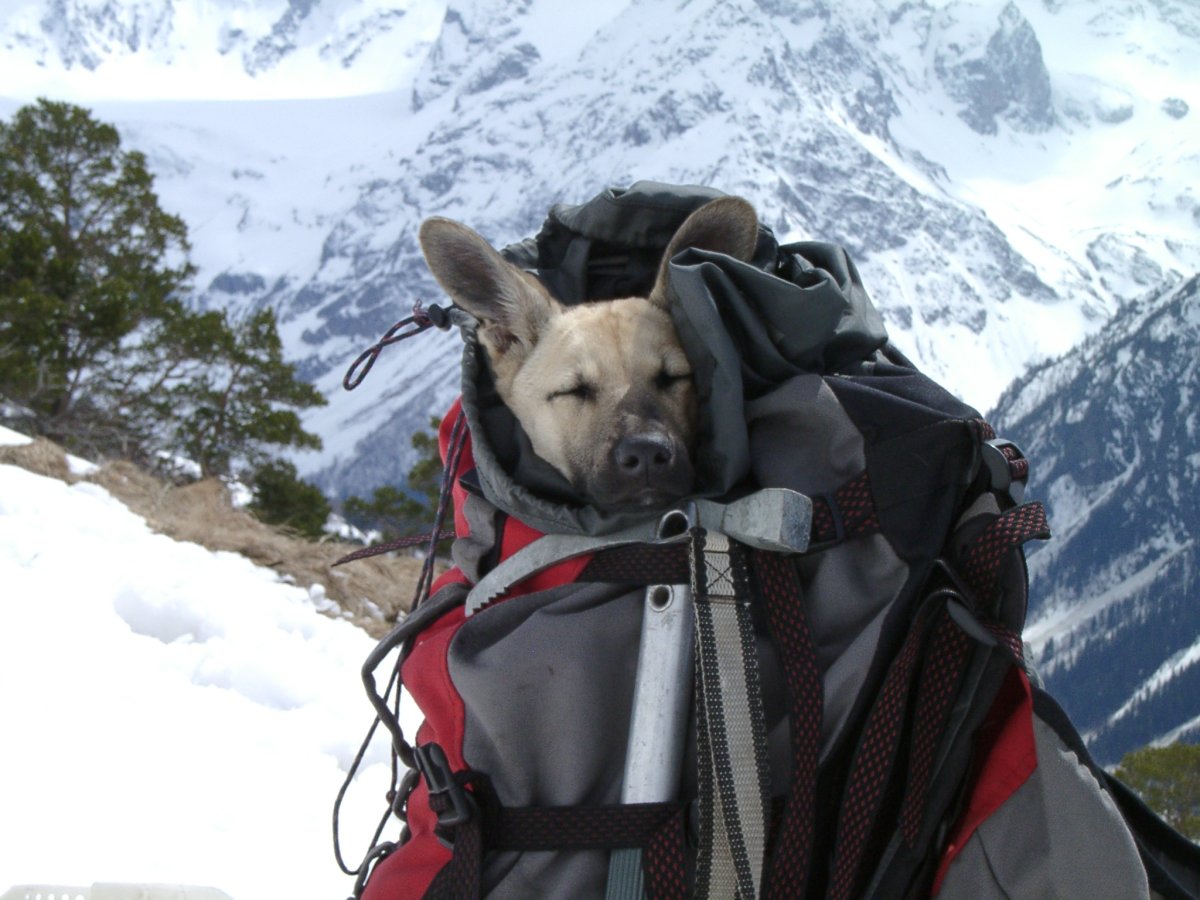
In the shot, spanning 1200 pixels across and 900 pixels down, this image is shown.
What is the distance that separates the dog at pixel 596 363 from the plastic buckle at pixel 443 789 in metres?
0.76

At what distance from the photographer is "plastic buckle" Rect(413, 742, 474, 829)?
2.33 m

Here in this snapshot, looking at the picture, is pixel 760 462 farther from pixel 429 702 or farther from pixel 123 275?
pixel 123 275

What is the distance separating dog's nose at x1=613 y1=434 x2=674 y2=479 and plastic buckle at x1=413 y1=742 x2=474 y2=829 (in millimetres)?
846

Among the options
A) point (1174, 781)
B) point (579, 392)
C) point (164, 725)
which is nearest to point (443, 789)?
point (579, 392)

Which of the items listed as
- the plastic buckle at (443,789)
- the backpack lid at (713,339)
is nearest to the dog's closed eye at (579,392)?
the backpack lid at (713,339)

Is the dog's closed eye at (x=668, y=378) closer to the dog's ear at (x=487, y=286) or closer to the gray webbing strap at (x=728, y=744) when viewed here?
the dog's ear at (x=487, y=286)

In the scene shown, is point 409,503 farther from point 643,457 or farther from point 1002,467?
point 1002,467

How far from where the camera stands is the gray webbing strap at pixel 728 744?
2232 millimetres

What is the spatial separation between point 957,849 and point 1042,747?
0.29 meters

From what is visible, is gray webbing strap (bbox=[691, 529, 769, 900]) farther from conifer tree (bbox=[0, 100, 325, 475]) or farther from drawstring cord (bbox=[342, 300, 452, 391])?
conifer tree (bbox=[0, 100, 325, 475])

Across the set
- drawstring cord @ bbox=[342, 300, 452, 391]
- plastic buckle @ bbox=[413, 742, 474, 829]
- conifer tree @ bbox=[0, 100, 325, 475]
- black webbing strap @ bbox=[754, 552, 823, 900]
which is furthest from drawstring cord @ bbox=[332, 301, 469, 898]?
conifer tree @ bbox=[0, 100, 325, 475]

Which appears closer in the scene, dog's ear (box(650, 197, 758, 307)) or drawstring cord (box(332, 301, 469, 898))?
drawstring cord (box(332, 301, 469, 898))

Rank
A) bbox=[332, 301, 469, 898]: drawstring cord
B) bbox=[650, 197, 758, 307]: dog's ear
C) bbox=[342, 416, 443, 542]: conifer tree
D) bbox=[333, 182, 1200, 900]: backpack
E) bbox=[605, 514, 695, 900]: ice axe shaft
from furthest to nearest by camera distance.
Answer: bbox=[342, 416, 443, 542]: conifer tree
bbox=[650, 197, 758, 307]: dog's ear
bbox=[332, 301, 469, 898]: drawstring cord
bbox=[605, 514, 695, 900]: ice axe shaft
bbox=[333, 182, 1200, 900]: backpack

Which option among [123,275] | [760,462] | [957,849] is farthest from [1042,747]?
[123,275]
